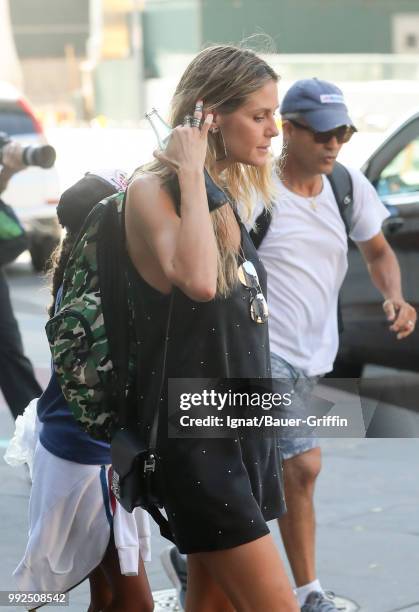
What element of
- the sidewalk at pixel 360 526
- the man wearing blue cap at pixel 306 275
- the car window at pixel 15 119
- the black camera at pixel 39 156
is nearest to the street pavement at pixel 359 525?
the sidewalk at pixel 360 526

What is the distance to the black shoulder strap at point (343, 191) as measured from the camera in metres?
4.75

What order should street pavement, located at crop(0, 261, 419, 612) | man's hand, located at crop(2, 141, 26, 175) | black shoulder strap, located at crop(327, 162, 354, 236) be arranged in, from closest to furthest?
black shoulder strap, located at crop(327, 162, 354, 236) < street pavement, located at crop(0, 261, 419, 612) < man's hand, located at crop(2, 141, 26, 175)

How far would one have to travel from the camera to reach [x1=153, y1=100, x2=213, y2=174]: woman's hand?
9.57 ft

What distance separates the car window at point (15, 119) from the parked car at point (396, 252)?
6752mm

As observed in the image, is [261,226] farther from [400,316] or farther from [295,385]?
[400,316]

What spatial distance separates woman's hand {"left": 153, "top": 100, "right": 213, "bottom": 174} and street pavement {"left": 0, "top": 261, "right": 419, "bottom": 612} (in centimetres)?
106

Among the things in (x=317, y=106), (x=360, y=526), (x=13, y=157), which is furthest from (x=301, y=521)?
(x=13, y=157)

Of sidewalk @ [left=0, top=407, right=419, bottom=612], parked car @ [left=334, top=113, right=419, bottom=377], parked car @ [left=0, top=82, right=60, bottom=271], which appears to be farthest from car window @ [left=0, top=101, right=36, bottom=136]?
sidewalk @ [left=0, top=407, right=419, bottom=612]

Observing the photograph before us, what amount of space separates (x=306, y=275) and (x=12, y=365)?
82.5 inches

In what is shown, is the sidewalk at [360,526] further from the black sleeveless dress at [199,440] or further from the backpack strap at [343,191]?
the black sleeveless dress at [199,440]

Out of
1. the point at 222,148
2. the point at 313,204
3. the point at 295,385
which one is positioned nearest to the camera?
the point at 222,148

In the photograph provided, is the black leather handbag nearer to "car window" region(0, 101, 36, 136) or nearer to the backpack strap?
the backpack strap

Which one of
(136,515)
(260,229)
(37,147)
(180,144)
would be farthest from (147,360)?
(37,147)

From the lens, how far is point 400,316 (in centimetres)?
479
